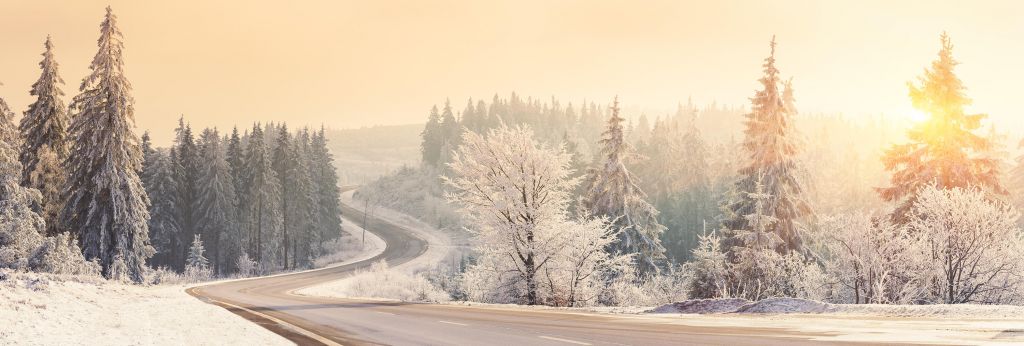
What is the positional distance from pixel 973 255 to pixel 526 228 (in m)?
15.9

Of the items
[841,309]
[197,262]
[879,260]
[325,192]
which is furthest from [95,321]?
[325,192]

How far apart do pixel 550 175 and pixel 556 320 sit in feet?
45.1

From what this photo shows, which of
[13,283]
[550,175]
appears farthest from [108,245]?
[550,175]

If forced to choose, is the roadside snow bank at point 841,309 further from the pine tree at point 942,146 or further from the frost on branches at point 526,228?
the pine tree at point 942,146

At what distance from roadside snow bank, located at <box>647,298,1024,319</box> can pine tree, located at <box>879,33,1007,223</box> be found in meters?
14.5

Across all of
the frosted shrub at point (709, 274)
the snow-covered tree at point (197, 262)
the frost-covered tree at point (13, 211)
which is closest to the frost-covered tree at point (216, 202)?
the snow-covered tree at point (197, 262)

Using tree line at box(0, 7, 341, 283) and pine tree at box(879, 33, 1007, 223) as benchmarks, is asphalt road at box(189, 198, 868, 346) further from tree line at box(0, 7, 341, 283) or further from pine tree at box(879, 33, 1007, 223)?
pine tree at box(879, 33, 1007, 223)

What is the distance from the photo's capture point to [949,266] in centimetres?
1933

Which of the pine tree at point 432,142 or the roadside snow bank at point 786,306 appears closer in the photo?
the roadside snow bank at point 786,306

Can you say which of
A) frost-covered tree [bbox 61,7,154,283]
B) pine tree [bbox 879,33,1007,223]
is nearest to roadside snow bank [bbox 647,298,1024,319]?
pine tree [bbox 879,33,1007,223]

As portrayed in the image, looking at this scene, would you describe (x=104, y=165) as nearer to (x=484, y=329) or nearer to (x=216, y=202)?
(x=484, y=329)

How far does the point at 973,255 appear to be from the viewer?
19.5 meters

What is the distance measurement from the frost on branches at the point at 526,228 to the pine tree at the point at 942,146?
1264cm

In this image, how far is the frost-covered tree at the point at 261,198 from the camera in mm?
71500
